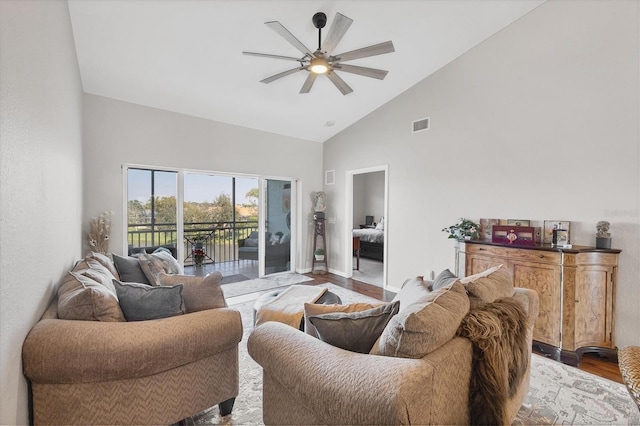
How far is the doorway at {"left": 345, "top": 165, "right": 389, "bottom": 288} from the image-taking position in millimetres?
5215

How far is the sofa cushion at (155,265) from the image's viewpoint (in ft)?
9.15

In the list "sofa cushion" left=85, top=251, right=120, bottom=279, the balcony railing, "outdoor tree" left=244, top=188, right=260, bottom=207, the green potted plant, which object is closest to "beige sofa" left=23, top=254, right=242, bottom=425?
"sofa cushion" left=85, top=251, right=120, bottom=279

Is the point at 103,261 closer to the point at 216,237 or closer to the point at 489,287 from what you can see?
the point at 489,287

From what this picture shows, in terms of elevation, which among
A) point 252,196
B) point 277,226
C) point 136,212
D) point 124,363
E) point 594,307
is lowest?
point 594,307

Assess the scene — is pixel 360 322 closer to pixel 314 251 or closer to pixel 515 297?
pixel 515 297

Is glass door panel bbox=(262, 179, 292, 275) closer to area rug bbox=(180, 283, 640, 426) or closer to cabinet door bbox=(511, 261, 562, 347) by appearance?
area rug bbox=(180, 283, 640, 426)

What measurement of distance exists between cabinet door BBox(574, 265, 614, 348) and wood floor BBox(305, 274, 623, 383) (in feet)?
0.50

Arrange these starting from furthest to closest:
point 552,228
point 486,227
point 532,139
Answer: point 486,227, point 532,139, point 552,228

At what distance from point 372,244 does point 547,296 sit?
174 inches

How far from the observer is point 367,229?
784 cm

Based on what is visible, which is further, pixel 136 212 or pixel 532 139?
pixel 136 212

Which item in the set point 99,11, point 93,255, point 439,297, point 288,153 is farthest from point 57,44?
point 288,153

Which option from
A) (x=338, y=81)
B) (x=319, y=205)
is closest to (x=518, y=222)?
(x=338, y=81)

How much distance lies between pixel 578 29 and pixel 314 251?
15.9ft
